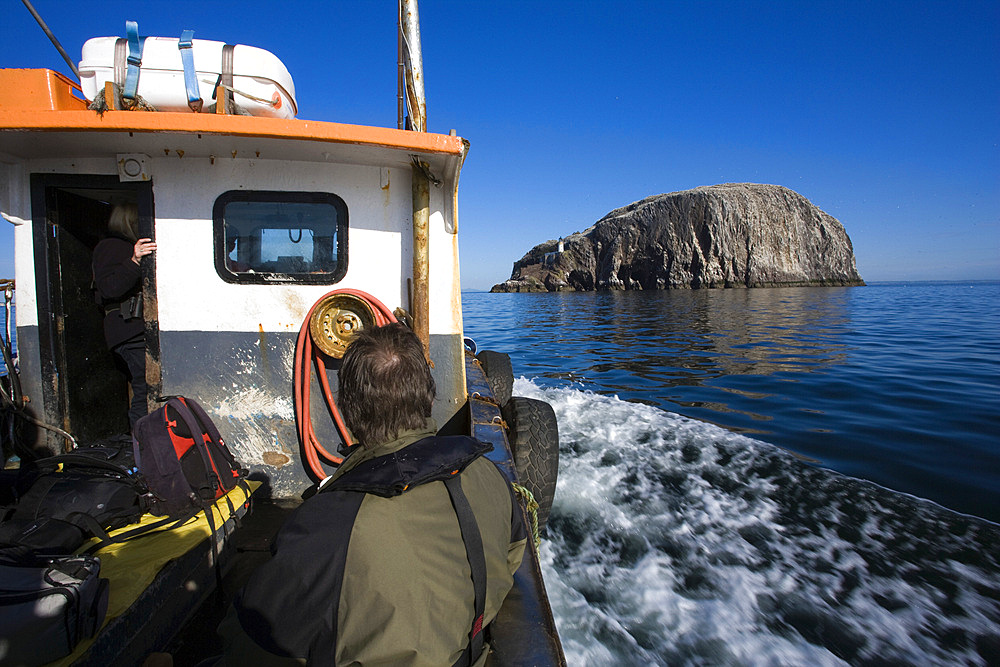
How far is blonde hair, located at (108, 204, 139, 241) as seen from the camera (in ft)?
10.6

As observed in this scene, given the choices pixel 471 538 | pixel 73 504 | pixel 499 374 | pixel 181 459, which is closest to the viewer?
pixel 471 538

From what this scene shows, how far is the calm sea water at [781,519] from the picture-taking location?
2676mm

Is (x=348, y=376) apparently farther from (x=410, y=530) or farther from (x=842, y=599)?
(x=842, y=599)

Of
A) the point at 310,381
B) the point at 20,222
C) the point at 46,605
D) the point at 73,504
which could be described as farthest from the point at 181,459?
the point at 20,222

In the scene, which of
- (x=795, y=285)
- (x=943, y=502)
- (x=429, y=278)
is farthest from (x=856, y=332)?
(x=795, y=285)

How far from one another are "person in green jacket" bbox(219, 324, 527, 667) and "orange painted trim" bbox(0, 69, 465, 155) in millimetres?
2036

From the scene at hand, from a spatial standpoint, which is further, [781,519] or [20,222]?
[781,519]

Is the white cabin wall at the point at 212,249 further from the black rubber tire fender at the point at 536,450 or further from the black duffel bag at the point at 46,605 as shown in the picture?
the black duffel bag at the point at 46,605

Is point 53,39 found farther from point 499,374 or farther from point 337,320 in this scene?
point 499,374

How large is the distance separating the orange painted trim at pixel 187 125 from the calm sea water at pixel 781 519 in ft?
10.0

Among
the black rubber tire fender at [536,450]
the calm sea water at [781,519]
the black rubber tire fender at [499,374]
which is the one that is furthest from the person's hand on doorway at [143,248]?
the calm sea water at [781,519]

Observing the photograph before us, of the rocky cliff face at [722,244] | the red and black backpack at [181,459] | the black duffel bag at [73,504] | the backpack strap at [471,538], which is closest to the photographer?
the backpack strap at [471,538]

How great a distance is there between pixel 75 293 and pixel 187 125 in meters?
1.85

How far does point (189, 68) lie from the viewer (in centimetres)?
265
